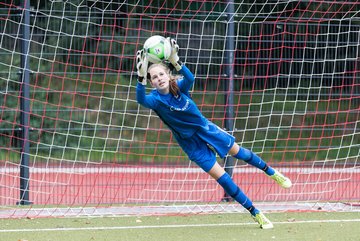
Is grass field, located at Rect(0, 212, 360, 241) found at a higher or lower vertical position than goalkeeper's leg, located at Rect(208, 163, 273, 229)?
lower

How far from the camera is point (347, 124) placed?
11.7 meters

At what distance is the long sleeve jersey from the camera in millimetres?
8258

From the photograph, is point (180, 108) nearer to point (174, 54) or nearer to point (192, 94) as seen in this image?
point (174, 54)

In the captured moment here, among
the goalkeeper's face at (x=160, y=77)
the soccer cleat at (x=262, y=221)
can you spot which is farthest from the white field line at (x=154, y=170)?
the goalkeeper's face at (x=160, y=77)

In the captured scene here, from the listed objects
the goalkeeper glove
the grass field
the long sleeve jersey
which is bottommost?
the grass field

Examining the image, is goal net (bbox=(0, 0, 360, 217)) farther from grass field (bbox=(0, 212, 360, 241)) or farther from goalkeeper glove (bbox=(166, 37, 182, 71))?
goalkeeper glove (bbox=(166, 37, 182, 71))

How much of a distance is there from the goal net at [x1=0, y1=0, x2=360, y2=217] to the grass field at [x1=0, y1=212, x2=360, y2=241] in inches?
37.0

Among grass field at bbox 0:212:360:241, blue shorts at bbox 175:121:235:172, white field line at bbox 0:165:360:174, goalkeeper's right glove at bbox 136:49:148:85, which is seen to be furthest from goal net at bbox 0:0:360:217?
goalkeeper's right glove at bbox 136:49:148:85

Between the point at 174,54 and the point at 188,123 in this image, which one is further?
the point at 188,123

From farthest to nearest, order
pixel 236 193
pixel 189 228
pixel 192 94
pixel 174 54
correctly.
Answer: pixel 192 94 → pixel 189 228 → pixel 236 193 → pixel 174 54

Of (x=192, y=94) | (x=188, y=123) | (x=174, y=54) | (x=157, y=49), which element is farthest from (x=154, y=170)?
(x=157, y=49)

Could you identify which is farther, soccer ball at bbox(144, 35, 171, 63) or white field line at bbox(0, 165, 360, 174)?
white field line at bbox(0, 165, 360, 174)

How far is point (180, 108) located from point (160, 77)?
1.24ft

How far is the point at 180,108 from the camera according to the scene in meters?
8.28
